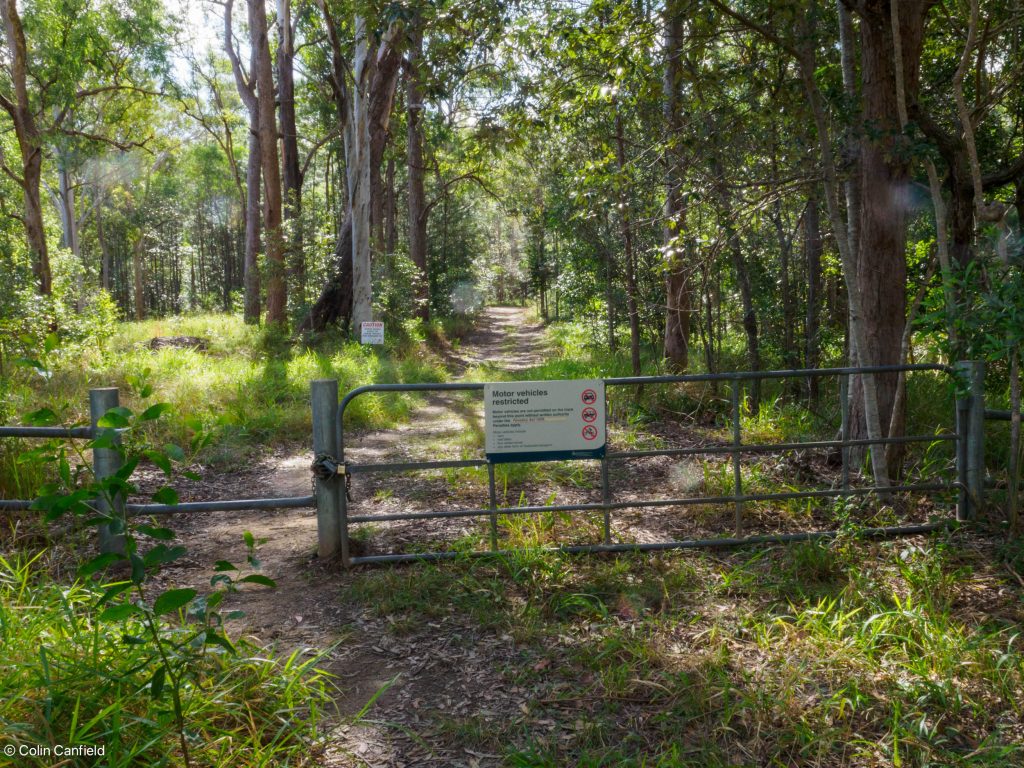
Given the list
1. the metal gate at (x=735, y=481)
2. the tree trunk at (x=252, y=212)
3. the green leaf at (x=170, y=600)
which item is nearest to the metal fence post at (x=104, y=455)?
the metal gate at (x=735, y=481)

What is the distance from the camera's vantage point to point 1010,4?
21.4 feet

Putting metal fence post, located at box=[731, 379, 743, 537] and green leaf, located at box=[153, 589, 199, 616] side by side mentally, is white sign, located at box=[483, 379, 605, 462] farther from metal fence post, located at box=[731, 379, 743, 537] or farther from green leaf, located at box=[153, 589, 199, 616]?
green leaf, located at box=[153, 589, 199, 616]

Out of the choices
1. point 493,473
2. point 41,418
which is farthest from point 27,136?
point 41,418

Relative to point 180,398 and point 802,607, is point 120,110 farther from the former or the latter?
point 802,607

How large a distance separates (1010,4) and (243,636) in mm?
8033

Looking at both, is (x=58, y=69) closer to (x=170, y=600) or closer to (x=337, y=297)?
(x=337, y=297)

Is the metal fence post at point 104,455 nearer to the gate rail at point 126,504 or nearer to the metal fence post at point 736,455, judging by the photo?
the gate rail at point 126,504

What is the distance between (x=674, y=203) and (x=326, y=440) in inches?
264

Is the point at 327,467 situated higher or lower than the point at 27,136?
lower

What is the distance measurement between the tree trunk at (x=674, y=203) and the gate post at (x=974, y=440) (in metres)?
2.28

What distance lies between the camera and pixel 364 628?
3.81 m

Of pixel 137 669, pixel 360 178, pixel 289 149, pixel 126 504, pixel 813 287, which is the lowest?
pixel 137 669

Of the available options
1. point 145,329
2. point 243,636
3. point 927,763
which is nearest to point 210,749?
point 243,636

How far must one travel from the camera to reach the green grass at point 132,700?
247cm
